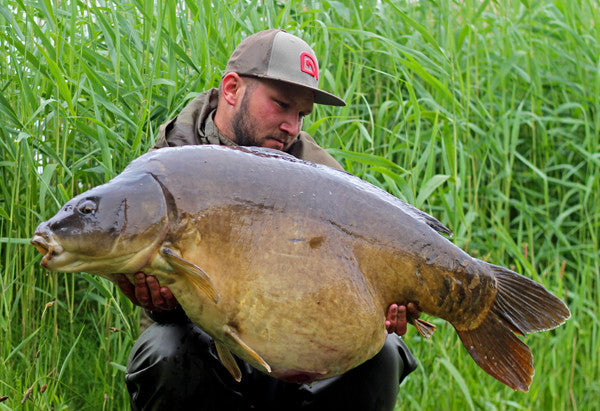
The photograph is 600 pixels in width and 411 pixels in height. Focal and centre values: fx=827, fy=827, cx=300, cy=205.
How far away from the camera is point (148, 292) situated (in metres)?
2.03

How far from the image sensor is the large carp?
1726mm

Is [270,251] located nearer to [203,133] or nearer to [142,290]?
[142,290]

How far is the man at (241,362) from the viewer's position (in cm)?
233

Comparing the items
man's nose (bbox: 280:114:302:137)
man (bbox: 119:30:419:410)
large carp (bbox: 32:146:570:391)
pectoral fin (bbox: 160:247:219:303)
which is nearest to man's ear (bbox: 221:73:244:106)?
man (bbox: 119:30:419:410)

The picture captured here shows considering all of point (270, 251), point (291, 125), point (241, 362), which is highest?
point (270, 251)

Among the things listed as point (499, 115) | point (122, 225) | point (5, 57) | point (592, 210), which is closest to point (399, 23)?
point (499, 115)

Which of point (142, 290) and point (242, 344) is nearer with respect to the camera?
point (242, 344)

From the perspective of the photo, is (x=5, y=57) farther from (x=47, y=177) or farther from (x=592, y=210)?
(x=592, y=210)

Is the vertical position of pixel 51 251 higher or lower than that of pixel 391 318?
higher

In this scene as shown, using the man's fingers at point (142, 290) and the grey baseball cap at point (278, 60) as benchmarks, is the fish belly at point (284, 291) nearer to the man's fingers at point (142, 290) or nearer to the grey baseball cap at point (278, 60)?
the man's fingers at point (142, 290)

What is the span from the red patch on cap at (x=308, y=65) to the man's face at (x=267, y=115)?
0.24ft

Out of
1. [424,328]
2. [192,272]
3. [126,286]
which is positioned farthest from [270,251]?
[424,328]

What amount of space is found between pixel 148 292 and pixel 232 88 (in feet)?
3.34

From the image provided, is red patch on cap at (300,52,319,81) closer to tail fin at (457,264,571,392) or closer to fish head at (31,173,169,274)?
tail fin at (457,264,571,392)
